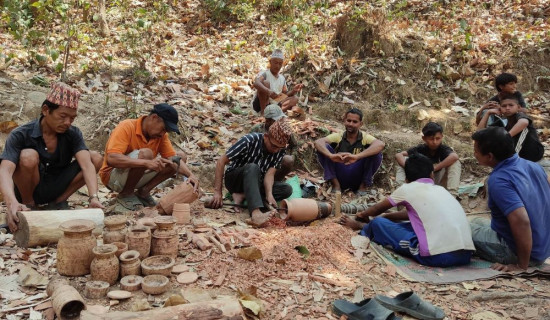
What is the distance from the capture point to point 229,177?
501cm

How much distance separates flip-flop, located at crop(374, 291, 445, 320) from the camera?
2.93 metres

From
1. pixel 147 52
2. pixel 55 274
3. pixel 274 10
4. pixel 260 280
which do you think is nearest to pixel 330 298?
pixel 260 280

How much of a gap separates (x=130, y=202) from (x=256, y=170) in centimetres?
129

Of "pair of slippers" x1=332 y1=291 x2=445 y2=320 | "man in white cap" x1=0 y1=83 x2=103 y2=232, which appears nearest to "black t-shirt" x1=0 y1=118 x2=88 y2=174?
"man in white cap" x1=0 y1=83 x2=103 y2=232

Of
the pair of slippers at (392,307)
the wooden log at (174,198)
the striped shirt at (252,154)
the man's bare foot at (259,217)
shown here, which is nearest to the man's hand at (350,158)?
the striped shirt at (252,154)

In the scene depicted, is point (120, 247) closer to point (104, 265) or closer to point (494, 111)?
point (104, 265)

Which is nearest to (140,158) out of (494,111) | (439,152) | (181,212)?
(181,212)

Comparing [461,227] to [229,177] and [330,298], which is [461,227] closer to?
[330,298]

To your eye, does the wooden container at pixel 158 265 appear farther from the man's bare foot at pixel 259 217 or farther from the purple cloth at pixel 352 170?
the purple cloth at pixel 352 170

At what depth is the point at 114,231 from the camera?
313cm

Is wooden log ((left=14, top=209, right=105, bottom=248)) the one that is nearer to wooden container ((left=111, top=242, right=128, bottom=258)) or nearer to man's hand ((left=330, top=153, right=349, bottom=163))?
wooden container ((left=111, top=242, right=128, bottom=258))

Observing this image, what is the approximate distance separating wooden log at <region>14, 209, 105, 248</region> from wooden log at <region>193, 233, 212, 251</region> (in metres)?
0.71

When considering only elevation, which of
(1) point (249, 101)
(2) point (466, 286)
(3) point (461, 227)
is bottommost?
(2) point (466, 286)

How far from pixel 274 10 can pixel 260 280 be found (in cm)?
911
